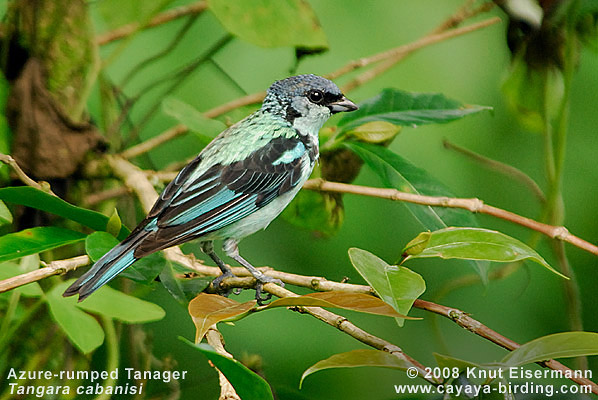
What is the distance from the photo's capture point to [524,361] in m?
1.10

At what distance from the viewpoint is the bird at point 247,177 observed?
1578mm

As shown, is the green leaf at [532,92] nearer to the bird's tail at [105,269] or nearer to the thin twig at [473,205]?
the thin twig at [473,205]

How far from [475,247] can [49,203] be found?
0.92 metres

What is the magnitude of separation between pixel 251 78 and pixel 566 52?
121 centimetres

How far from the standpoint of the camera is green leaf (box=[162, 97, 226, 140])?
1.85 m

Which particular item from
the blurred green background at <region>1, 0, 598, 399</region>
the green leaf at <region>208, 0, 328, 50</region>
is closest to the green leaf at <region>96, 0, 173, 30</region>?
the blurred green background at <region>1, 0, 598, 399</region>

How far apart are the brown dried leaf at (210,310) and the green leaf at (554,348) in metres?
0.46

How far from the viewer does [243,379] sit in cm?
106

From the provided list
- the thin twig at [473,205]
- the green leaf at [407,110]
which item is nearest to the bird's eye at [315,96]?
the green leaf at [407,110]

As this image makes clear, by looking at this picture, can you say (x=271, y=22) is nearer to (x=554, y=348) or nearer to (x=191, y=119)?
(x=191, y=119)

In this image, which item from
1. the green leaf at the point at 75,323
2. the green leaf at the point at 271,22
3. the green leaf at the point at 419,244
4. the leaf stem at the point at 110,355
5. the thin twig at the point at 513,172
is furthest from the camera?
the thin twig at the point at 513,172

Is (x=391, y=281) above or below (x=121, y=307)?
above

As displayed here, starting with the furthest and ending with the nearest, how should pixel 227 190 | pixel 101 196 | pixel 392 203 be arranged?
pixel 392 203 → pixel 101 196 → pixel 227 190

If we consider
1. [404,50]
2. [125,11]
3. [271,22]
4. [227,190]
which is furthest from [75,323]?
[404,50]
